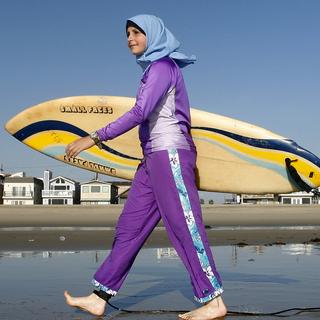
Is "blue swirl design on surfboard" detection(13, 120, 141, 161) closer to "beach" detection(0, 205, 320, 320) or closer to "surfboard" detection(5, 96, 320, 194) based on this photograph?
"surfboard" detection(5, 96, 320, 194)

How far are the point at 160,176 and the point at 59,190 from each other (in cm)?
7272

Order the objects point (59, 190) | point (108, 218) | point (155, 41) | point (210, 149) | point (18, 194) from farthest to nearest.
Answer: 1. point (59, 190)
2. point (18, 194)
3. point (108, 218)
4. point (210, 149)
5. point (155, 41)

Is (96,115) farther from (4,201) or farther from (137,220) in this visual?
(4,201)

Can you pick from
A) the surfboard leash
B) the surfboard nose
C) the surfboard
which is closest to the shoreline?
the surfboard

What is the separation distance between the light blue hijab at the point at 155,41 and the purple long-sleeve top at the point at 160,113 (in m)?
0.06

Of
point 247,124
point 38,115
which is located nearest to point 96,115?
point 38,115

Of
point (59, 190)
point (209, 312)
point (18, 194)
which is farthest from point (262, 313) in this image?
point (18, 194)

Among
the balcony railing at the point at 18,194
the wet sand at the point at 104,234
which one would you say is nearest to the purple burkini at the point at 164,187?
the wet sand at the point at 104,234

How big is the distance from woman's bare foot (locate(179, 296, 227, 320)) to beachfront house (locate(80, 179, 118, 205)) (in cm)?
7134

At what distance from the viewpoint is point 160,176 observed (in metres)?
3.34

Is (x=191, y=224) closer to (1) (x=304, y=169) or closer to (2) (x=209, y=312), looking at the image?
(2) (x=209, y=312)

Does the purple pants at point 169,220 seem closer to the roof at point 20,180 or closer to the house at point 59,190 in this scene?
the house at point 59,190

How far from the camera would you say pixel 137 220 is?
11.3 feet

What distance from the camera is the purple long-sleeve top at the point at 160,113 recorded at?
3230 mm
